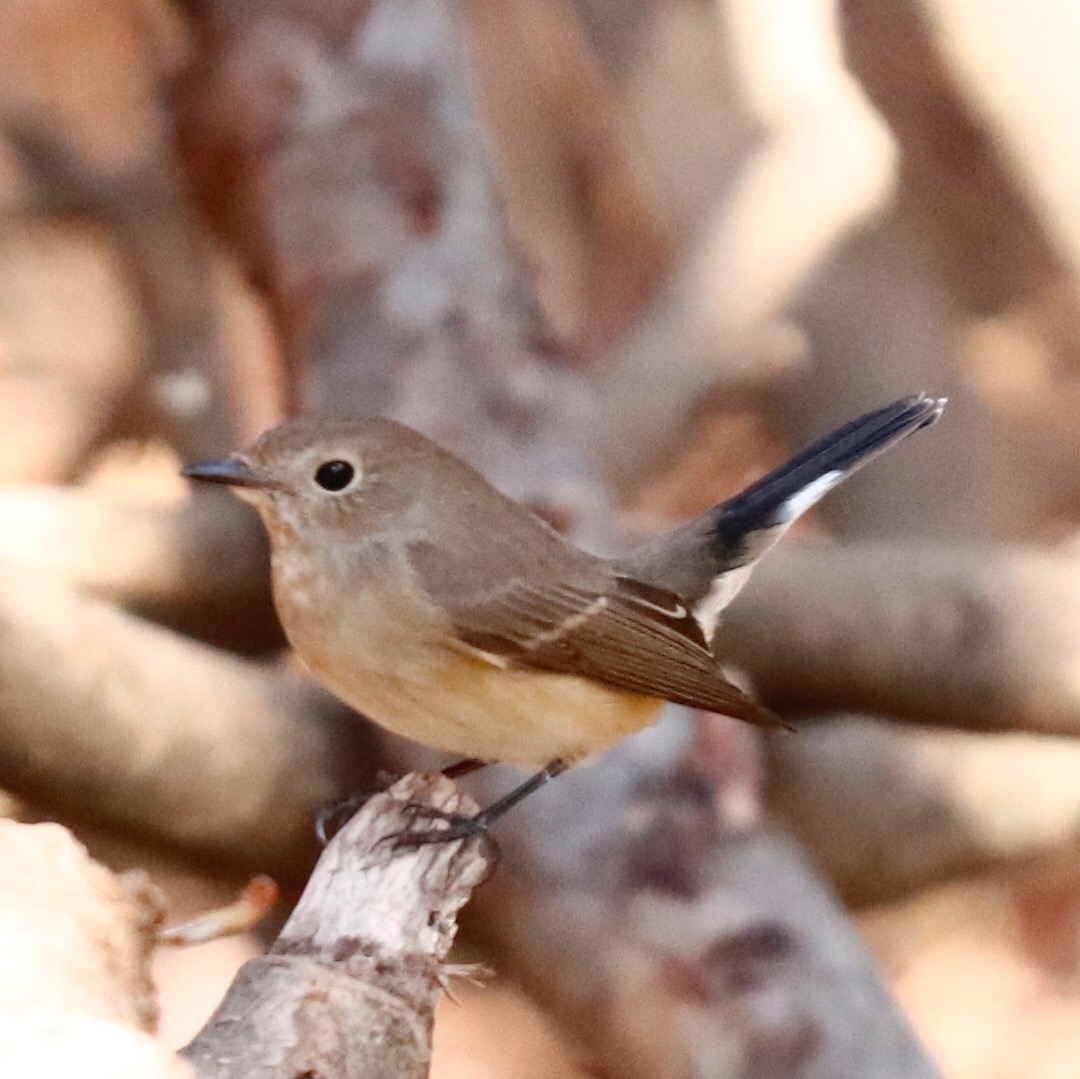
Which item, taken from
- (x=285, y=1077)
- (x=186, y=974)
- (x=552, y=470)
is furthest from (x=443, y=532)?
(x=186, y=974)

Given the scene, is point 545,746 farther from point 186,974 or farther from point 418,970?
point 186,974

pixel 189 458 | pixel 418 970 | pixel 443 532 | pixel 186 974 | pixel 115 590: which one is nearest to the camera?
pixel 418 970

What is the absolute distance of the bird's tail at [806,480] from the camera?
8.41 feet

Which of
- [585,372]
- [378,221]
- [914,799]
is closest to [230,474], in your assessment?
[378,221]

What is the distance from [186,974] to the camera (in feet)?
12.2

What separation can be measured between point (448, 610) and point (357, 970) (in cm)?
62

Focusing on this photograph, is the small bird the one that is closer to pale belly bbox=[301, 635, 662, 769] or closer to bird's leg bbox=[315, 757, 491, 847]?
pale belly bbox=[301, 635, 662, 769]

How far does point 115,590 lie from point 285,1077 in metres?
2.14

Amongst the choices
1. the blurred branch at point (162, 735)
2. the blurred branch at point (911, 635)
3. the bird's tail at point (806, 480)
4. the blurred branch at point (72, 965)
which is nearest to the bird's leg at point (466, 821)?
the blurred branch at point (72, 965)

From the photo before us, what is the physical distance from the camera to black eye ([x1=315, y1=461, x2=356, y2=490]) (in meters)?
2.20

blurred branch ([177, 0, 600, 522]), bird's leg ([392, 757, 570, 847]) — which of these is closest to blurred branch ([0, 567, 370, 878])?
blurred branch ([177, 0, 600, 522])

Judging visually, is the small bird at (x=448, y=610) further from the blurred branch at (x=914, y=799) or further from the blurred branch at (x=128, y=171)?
the blurred branch at (x=128, y=171)

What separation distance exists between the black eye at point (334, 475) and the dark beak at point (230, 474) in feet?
0.27

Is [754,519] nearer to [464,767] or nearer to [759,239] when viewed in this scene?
[464,767]
